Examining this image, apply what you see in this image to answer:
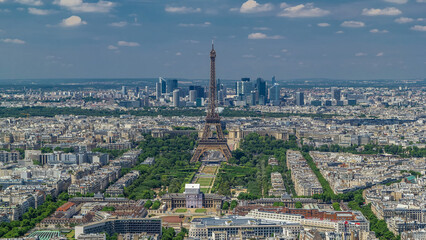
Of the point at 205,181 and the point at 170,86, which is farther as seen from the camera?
the point at 170,86

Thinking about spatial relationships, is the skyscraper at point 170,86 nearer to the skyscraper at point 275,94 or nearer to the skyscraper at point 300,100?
the skyscraper at point 275,94

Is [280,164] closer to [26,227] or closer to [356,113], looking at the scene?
[26,227]

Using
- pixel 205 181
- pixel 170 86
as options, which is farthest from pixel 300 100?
pixel 205 181

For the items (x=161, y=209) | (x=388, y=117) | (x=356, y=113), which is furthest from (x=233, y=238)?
(x=356, y=113)

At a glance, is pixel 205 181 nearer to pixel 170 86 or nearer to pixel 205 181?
pixel 205 181

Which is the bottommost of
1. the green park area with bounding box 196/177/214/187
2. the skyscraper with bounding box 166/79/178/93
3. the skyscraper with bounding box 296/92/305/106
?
the green park area with bounding box 196/177/214/187

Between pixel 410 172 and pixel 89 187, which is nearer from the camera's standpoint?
pixel 89 187

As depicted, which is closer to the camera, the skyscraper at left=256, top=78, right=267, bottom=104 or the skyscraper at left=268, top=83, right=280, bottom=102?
the skyscraper at left=268, top=83, right=280, bottom=102

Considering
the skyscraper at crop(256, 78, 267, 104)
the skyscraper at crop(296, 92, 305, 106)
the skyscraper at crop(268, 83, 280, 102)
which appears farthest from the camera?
the skyscraper at crop(256, 78, 267, 104)

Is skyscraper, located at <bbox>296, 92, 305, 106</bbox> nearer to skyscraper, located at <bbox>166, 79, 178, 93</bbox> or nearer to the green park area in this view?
skyscraper, located at <bbox>166, 79, 178, 93</bbox>

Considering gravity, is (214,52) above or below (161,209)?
above

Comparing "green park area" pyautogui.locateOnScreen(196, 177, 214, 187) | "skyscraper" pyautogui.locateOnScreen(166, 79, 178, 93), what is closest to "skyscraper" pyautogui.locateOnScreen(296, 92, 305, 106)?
"skyscraper" pyautogui.locateOnScreen(166, 79, 178, 93)
